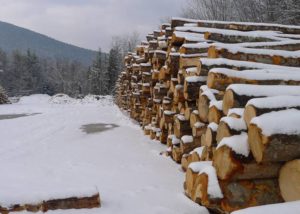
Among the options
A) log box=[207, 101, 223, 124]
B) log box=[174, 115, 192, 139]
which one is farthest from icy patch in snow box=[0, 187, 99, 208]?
log box=[174, 115, 192, 139]

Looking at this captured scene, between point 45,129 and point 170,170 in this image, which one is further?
point 45,129

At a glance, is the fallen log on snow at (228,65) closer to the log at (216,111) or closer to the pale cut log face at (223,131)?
the log at (216,111)

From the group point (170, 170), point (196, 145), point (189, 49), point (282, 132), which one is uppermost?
point (189, 49)

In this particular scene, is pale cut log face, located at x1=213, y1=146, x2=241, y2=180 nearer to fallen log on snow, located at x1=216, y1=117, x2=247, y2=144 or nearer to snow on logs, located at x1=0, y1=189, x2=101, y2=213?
fallen log on snow, located at x1=216, y1=117, x2=247, y2=144

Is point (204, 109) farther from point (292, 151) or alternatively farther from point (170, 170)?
point (292, 151)

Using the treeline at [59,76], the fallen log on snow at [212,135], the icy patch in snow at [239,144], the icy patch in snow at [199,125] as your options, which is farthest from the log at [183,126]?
the treeline at [59,76]

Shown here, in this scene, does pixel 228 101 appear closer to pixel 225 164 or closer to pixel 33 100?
pixel 225 164

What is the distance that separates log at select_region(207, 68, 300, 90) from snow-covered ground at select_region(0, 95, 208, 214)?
1.35 meters

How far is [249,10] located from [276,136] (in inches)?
617

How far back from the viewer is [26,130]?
1003cm

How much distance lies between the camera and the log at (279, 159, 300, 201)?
2555mm

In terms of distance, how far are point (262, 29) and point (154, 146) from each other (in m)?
2.98

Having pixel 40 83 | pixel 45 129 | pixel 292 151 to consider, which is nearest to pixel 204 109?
pixel 292 151

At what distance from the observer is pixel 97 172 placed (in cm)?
517
